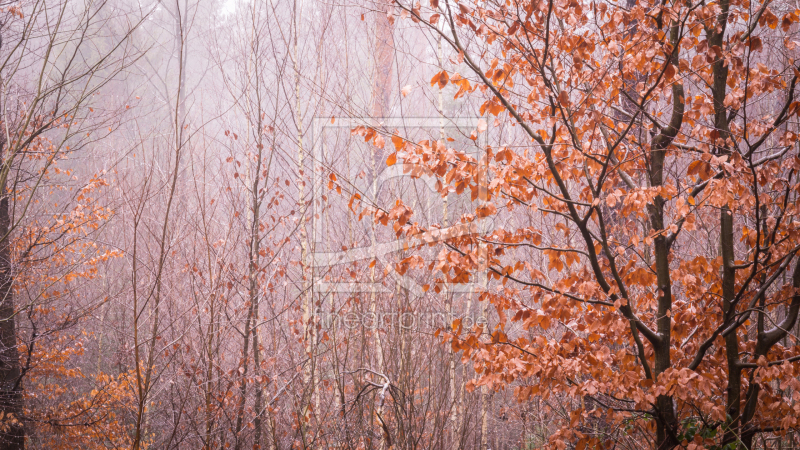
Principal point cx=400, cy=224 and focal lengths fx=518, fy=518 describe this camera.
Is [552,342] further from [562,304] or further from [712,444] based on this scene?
[712,444]

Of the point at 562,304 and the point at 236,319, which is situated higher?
the point at 562,304

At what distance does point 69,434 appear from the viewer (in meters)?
7.22

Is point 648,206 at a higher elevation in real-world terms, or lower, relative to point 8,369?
higher

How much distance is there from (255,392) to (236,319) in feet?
2.73

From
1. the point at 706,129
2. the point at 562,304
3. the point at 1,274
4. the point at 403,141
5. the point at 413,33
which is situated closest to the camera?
the point at 403,141

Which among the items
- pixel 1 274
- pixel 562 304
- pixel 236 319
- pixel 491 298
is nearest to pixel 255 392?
pixel 236 319

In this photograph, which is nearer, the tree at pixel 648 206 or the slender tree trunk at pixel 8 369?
the tree at pixel 648 206

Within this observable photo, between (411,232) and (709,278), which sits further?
(709,278)

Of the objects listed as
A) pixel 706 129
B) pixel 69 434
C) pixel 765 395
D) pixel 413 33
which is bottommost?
pixel 69 434

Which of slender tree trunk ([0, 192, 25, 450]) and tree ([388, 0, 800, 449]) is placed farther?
slender tree trunk ([0, 192, 25, 450])

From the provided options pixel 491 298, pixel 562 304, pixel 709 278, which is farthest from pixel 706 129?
pixel 491 298

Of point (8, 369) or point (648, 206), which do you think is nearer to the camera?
point (648, 206)

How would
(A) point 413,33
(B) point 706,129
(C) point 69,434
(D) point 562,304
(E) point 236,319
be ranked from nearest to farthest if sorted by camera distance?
(D) point 562,304
(B) point 706,129
(E) point 236,319
(C) point 69,434
(A) point 413,33

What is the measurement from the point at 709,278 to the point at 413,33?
28.9 feet
